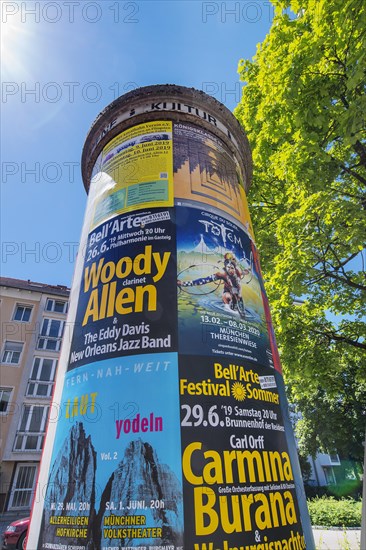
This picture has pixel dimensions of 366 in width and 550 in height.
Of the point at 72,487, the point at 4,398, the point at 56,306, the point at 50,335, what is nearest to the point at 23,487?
the point at 4,398

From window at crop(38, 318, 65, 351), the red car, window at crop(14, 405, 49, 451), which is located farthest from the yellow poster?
window at crop(38, 318, 65, 351)

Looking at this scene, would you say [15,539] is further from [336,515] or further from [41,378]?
[41,378]

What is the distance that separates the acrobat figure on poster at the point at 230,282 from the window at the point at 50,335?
31057 millimetres

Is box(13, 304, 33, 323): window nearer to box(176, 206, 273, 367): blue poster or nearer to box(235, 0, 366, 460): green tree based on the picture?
box(235, 0, 366, 460): green tree

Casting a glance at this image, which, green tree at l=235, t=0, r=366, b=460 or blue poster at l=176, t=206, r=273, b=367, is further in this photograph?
green tree at l=235, t=0, r=366, b=460

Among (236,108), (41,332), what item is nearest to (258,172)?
(236,108)

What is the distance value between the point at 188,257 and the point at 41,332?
32189 millimetres

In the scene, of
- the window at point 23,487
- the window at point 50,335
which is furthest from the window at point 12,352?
the window at point 23,487

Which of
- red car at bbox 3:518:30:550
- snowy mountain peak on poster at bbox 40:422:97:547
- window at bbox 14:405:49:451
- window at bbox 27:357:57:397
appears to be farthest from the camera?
window at bbox 27:357:57:397

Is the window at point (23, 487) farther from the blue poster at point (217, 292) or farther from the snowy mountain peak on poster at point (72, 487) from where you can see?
the blue poster at point (217, 292)

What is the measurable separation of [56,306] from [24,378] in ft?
25.6

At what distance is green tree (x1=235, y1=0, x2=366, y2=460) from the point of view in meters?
6.55

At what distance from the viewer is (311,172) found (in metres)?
7.46

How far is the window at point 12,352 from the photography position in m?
29.7
